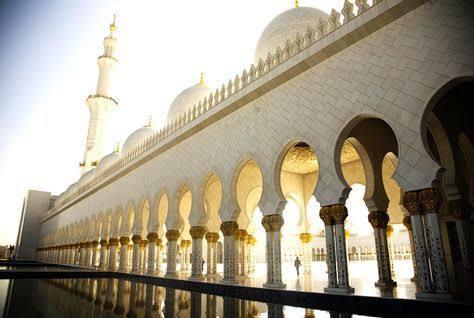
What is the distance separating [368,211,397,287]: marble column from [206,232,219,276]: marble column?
5.36 meters

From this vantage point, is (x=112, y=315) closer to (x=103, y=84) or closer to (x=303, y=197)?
(x=303, y=197)

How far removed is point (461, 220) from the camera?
6.17 meters

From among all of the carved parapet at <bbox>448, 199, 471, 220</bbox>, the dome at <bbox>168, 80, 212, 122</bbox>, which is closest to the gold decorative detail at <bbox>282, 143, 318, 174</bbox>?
the carved parapet at <bbox>448, 199, 471, 220</bbox>

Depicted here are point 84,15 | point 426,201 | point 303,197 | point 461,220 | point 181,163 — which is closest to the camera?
point 426,201

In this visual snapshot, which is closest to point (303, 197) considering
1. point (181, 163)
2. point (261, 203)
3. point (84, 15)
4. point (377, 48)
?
point (181, 163)

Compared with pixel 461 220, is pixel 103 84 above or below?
above

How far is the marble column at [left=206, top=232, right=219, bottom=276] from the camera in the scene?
10.9m

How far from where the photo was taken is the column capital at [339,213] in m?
5.70

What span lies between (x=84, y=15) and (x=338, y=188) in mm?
5666

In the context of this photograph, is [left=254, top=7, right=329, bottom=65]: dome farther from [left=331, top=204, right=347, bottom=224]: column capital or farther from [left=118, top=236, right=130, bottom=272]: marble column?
[left=118, top=236, right=130, bottom=272]: marble column

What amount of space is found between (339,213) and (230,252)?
3.08 metres

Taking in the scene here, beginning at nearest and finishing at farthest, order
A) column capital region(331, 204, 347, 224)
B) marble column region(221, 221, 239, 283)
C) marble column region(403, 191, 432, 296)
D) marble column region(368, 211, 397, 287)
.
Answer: marble column region(403, 191, 432, 296) < column capital region(331, 204, 347, 224) < marble column region(368, 211, 397, 287) < marble column region(221, 221, 239, 283)

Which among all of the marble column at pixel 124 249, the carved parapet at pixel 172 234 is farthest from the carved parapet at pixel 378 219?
the marble column at pixel 124 249

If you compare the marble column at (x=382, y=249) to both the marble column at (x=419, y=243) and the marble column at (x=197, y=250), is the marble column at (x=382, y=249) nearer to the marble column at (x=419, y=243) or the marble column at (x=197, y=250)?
the marble column at (x=419, y=243)
